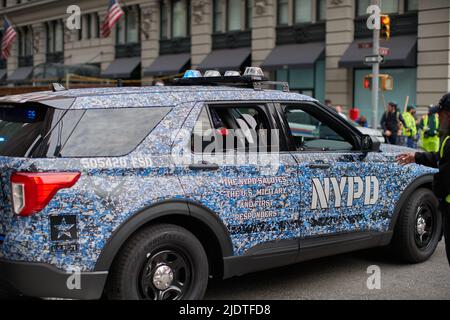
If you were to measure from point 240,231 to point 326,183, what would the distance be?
0.98 meters

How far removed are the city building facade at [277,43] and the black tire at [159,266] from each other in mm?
18505

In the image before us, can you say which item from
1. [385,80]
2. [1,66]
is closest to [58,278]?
[385,80]

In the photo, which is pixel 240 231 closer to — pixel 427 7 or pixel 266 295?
pixel 266 295

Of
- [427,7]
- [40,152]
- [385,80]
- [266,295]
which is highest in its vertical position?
[427,7]

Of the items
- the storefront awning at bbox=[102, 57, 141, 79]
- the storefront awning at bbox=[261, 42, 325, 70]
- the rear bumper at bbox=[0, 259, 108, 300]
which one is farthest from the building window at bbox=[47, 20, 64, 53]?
the rear bumper at bbox=[0, 259, 108, 300]

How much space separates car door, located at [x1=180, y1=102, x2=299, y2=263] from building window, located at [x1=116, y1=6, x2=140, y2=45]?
30078mm

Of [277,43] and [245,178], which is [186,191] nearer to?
[245,178]

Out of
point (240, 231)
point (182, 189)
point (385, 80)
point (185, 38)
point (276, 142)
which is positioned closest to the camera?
point (182, 189)

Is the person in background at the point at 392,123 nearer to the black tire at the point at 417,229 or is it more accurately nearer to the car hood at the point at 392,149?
the black tire at the point at 417,229

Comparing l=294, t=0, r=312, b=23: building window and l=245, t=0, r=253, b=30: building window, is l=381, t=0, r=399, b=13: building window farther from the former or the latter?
l=245, t=0, r=253, b=30: building window

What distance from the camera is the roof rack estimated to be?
17.6 ft

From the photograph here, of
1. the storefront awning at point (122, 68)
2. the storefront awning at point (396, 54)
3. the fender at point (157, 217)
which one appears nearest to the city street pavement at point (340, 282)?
the fender at point (157, 217)

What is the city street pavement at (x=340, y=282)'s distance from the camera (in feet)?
17.6
